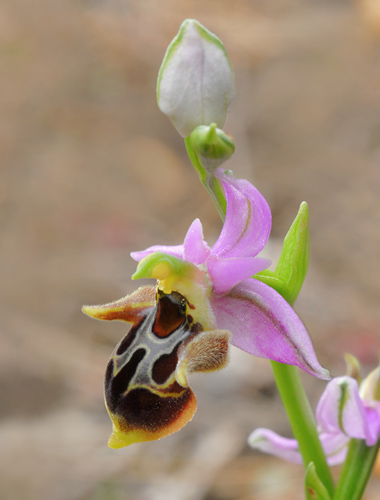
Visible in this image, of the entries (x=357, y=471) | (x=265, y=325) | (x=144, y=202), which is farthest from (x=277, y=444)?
(x=144, y=202)

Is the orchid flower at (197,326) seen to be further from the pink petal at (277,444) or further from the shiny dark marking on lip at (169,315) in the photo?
the pink petal at (277,444)

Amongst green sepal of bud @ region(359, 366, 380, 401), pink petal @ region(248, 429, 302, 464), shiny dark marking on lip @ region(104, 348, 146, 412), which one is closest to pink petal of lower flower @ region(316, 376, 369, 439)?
green sepal of bud @ region(359, 366, 380, 401)

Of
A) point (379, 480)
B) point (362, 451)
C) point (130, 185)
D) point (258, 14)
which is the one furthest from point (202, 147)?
point (258, 14)

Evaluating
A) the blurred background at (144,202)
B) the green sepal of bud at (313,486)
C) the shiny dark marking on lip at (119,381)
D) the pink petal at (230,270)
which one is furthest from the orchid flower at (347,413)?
the blurred background at (144,202)

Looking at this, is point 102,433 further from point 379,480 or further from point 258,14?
point 258,14

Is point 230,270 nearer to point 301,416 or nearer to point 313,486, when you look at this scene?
point 301,416

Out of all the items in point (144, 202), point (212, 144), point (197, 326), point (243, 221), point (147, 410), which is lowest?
point (147, 410)

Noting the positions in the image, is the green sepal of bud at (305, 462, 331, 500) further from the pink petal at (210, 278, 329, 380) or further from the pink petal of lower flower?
the pink petal at (210, 278, 329, 380)
